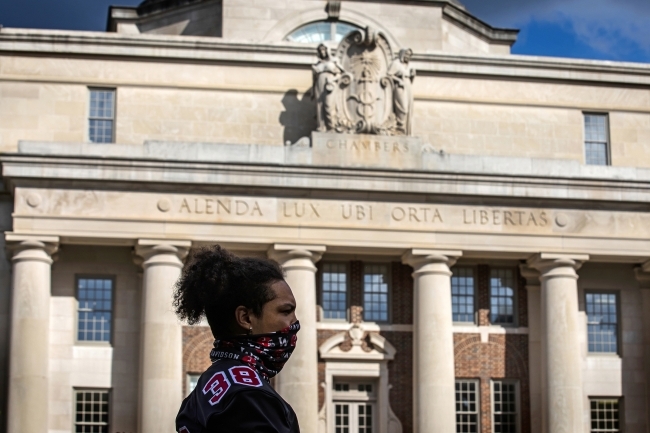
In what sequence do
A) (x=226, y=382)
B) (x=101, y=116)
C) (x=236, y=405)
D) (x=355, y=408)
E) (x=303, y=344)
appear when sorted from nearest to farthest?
1. (x=236, y=405)
2. (x=226, y=382)
3. (x=303, y=344)
4. (x=355, y=408)
5. (x=101, y=116)

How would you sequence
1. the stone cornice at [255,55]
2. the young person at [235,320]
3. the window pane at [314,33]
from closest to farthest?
the young person at [235,320], the stone cornice at [255,55], the window pane at [314,33]

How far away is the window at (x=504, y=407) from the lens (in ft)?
126

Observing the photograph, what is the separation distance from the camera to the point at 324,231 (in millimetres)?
36719

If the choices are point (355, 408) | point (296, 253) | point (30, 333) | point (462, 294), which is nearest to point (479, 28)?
point (462, 294)

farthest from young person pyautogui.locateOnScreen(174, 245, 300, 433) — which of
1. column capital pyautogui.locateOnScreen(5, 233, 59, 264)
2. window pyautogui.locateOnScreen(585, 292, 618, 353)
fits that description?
window pyautogui.locateOnScreen(585, 292, 618, 353)

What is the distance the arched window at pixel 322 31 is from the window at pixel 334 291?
11.2m

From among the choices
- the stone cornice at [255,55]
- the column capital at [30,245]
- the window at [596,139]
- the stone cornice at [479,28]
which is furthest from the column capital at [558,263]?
the column capital at [30,245]

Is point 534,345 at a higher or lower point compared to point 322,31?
lower

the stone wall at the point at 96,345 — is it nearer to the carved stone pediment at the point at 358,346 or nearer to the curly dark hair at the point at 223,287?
the carved stone pediment at the point at 358,346

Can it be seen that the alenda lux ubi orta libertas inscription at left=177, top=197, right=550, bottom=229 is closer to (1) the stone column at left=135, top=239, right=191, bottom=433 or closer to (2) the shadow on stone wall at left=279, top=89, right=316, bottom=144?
(1) the stone column at left=135, top=239, right=191, bottom=433

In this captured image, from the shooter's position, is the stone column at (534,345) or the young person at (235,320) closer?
the young person at (235,320)

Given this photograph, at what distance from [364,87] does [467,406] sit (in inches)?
413

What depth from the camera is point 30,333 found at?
1369 inches

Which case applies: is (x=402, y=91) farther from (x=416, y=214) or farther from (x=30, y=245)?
(x=30, y=245)
